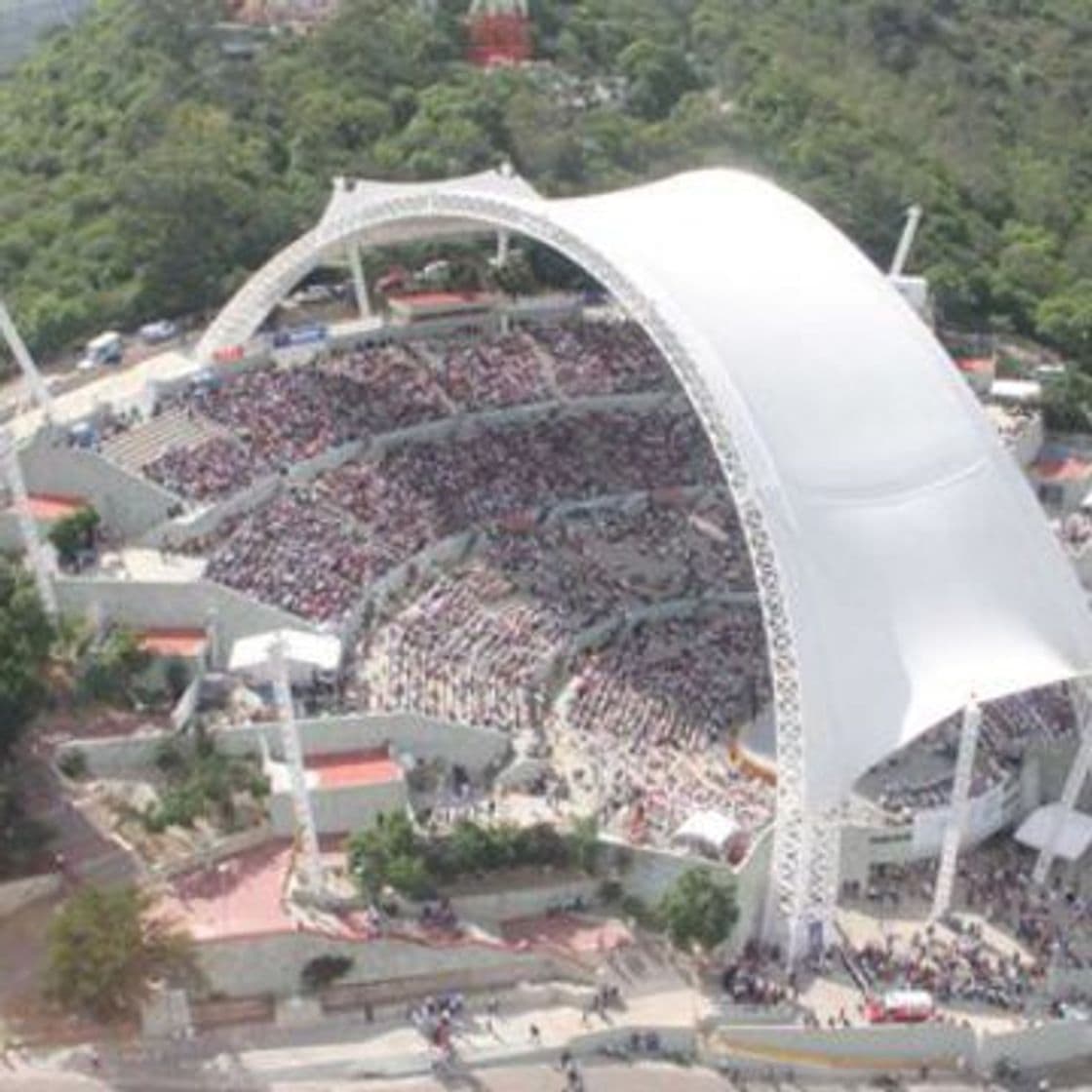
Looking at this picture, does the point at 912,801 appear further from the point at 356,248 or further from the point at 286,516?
the point at 356,248

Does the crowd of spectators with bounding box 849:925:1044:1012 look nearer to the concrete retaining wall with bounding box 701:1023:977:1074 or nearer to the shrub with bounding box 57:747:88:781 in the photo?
the concrete retaining wall with bounding box 701:1023:977:1074

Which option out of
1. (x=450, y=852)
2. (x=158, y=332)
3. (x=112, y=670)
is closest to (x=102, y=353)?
(x=158, y=332)

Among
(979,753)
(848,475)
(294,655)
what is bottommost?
(979,753)

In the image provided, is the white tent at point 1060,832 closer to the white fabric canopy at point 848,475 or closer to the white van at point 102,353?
the white fabric canopy at point 848,475

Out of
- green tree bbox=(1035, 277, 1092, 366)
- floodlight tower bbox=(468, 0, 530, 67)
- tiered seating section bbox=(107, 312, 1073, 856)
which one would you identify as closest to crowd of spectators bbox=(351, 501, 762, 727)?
tiered seating section bbox=(107, 312, 1073, 856)

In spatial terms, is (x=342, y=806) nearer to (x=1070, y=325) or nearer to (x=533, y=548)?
(x=533, y=548)

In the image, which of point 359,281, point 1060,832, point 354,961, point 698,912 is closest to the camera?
point 698,912
